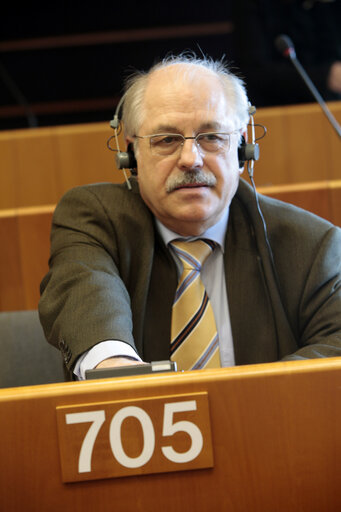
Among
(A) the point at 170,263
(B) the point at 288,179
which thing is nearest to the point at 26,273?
(A) the point at 170,263

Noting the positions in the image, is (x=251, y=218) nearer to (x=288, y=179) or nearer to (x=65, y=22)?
(x=288, y=179)

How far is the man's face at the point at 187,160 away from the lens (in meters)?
1.36

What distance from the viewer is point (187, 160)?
135 cm

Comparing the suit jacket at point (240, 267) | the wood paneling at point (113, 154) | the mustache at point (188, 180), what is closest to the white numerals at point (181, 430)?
the suit jacket at point (240, 267)

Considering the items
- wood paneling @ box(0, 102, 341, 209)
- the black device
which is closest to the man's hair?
the black device

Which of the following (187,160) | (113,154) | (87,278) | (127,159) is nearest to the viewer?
(87,278)

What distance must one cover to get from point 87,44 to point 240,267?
376cm

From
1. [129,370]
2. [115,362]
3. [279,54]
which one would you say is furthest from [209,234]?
[279,54]

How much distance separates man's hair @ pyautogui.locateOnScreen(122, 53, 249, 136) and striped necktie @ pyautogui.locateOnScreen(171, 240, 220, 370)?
0.28 meters

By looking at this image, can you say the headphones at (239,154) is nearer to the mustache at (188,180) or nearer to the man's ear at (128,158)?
the man's ear at (128,158)

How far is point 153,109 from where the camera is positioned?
141 cm

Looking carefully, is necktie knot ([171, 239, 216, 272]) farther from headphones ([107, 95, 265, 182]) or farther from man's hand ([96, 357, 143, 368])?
man's hand ([96, 357, 143, 368])

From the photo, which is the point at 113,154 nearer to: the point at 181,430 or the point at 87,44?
the point at 181,430

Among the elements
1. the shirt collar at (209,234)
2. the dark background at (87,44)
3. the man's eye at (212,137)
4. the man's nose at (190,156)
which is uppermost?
the dark background at (87,44)
